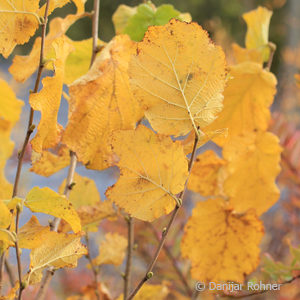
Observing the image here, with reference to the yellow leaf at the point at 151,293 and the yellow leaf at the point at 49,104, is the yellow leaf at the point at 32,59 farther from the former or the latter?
the yellow leaf at the point at 151,293

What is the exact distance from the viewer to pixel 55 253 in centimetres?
23

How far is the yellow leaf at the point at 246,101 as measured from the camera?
1.07 ft

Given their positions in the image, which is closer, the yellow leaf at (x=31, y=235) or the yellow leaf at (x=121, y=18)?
the yellow leaf at (x=31, y=235)

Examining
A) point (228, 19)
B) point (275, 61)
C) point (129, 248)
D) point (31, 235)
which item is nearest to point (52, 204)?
point (31, 235)

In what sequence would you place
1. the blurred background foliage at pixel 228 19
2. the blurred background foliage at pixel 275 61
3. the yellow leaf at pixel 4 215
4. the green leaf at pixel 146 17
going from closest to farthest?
the yellow leaf at pixel 4 215 → the green leaf at pixel 146 17 → the blurred background foliage at pixel 275 61 → the blurred background foliage at pixel 228 19

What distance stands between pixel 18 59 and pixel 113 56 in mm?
61

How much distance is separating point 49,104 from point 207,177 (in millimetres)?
176

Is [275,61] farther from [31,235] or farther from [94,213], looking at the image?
[31,235]

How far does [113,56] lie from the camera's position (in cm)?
27

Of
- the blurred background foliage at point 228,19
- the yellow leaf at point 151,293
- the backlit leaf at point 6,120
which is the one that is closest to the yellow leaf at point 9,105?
the backlit leaf at point 6,120

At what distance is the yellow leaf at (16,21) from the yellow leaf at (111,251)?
23 centimetres

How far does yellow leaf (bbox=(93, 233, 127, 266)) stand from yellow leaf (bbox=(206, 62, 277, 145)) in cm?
16

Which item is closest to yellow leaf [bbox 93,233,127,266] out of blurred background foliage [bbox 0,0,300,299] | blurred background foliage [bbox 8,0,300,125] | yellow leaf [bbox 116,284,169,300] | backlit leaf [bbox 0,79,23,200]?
yellow leaf [bbox 116,284,169,300]

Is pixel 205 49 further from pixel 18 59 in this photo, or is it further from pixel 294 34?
pixel 294 34
